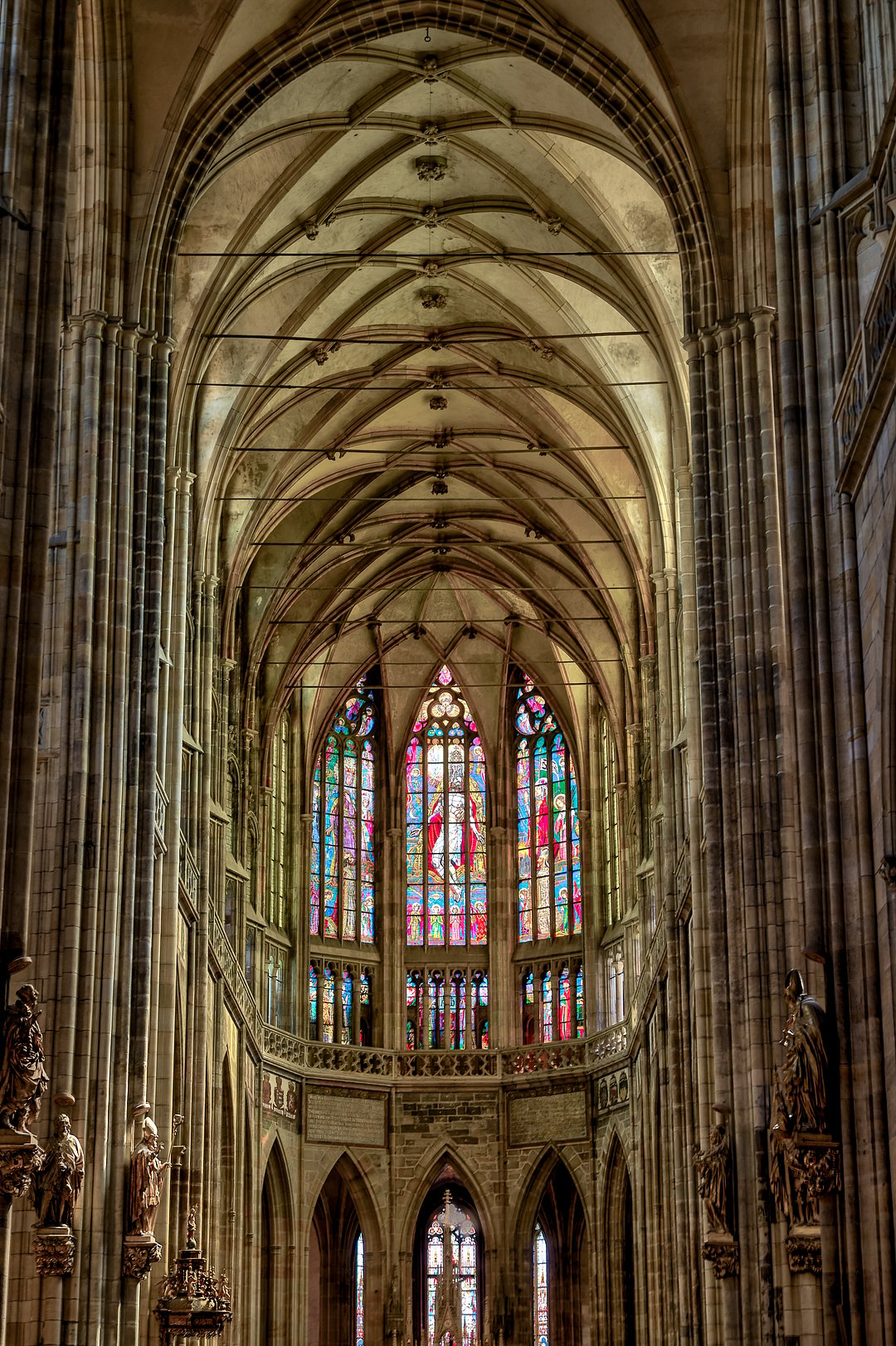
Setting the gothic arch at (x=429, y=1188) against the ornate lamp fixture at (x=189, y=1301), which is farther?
the gothic arch at (x=429, y=1188)

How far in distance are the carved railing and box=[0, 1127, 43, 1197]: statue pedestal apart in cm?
2698

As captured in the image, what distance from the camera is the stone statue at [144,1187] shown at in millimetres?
23984

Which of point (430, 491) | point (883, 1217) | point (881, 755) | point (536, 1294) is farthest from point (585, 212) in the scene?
point (536, 1294)

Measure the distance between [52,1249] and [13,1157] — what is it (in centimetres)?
563

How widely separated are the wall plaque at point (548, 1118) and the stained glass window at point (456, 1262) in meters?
2.50

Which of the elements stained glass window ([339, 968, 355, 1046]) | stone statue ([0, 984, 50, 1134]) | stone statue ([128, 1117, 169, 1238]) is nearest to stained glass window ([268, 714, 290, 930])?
stained glass window ([339, 968, 355, 1046])

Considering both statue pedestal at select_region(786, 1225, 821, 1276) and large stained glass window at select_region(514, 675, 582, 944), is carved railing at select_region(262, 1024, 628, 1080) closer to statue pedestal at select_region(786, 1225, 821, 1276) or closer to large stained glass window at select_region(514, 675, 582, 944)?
large stained glass window at select_region(514, 675, 582, 944)

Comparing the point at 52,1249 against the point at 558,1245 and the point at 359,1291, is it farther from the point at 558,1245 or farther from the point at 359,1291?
the point at 558,1245

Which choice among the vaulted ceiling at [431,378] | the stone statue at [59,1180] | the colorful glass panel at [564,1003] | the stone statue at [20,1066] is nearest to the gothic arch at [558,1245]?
the colorful glass panel at [564,1003]

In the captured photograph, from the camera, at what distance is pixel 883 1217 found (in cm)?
1582

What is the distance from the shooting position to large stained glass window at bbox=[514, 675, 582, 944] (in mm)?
46953

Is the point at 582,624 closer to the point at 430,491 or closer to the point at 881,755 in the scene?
the point at 430,491

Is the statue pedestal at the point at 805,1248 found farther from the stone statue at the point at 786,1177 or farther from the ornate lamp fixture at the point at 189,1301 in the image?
the ornate lamp fixture at the point at 189,1301

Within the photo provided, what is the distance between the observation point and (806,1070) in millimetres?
16797
